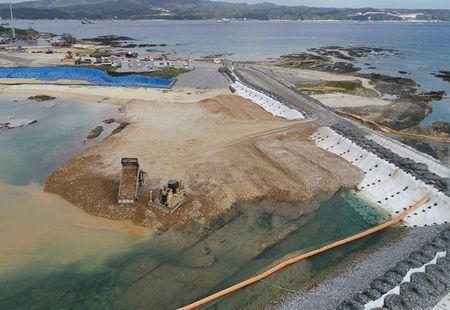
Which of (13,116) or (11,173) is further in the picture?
(13,116)

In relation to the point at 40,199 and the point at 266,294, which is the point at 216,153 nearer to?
the point at 40,199

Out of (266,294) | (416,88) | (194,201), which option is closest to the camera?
(266,294)

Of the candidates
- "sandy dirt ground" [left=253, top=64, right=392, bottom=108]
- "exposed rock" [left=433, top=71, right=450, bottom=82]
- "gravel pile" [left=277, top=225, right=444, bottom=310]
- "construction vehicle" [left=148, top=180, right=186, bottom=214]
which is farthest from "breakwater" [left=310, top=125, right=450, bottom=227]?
"exposed rock" [left=433, top=71, right=450, bottom=82]

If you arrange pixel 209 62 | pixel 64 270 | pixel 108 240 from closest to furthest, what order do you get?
pixel 64 270 → pixel 108 240 → pixel 209 62

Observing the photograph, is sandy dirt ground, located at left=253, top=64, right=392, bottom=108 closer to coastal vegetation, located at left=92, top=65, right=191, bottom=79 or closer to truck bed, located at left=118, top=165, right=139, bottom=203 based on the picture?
coastal vegetation, located at left=92, top=65, right=191, bottom=79

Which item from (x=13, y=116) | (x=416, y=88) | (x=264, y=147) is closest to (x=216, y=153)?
(x=264, y=147)

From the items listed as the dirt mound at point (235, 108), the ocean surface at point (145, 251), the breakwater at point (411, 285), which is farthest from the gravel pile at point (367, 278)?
the dirt mound at point (235, 108)
